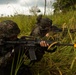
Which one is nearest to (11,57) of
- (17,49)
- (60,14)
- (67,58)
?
(17,49)

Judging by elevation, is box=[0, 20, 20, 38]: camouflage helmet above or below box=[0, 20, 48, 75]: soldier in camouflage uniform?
above

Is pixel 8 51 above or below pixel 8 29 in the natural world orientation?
below

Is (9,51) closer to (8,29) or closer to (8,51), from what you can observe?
(8,51)

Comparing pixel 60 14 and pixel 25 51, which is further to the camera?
pixel 60 14

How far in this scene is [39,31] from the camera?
313 inches

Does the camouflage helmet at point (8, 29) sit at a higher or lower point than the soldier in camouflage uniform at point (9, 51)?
higher

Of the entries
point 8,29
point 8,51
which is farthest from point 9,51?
point 8,29

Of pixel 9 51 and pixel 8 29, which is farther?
pixel 8 29

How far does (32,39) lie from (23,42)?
15cm

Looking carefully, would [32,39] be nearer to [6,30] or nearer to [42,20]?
[6,30]

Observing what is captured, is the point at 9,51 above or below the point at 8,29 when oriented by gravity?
below

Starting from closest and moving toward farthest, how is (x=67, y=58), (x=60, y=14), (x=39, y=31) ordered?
1. (x=67, y=58)
2. (x=39, y=31)
3. (x=60, y=14)

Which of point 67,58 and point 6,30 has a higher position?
point 6,30

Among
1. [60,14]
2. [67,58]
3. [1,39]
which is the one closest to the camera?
[1,39]
